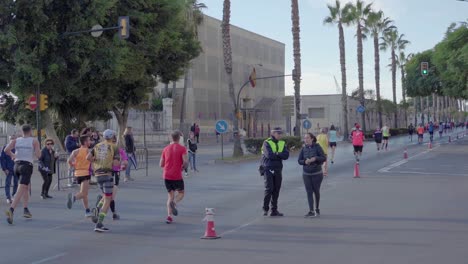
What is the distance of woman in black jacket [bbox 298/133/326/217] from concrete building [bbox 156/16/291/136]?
1826 inches

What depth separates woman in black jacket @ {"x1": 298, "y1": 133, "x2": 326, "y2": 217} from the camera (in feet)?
42.1

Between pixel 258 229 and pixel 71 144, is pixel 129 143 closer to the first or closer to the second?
pixel 71 144

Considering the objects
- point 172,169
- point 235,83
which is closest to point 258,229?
point 172,169

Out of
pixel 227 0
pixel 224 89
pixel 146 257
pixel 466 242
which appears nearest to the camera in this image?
pixel 146 257

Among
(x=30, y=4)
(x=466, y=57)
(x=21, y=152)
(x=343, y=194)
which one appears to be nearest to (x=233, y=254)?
(x=21, y=152)

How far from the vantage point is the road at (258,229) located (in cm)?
909

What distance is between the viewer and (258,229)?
11.3 meters

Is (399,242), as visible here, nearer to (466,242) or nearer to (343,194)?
(466,242)

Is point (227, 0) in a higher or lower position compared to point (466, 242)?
higher

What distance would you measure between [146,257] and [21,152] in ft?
16.5

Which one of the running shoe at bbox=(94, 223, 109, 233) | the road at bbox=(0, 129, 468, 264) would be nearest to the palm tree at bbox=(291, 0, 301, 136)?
the road at bbox=(0, 129, 468, 264)

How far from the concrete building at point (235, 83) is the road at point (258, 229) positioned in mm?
42950

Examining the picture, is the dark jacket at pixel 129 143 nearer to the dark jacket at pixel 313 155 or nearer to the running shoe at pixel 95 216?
the running shoe at pixel 95 216

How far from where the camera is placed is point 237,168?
26.9 metres
